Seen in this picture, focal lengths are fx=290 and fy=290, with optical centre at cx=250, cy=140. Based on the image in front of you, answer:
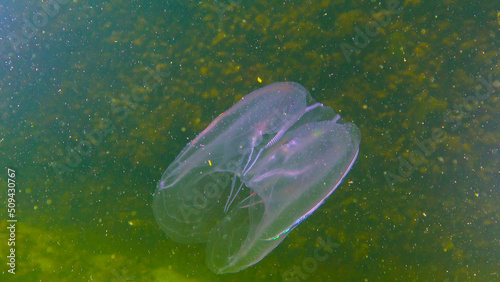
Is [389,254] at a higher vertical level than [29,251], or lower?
lower

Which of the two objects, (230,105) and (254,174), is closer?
(254,174)

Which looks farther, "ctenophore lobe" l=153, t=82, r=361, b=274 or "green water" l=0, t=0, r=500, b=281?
"green water" l=0, t=0, r=500, b=281

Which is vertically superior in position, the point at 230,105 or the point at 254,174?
the point at 230,105

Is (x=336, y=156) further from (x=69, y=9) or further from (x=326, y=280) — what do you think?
(x=69, y=9)

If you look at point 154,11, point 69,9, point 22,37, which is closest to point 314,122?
point 154,11
